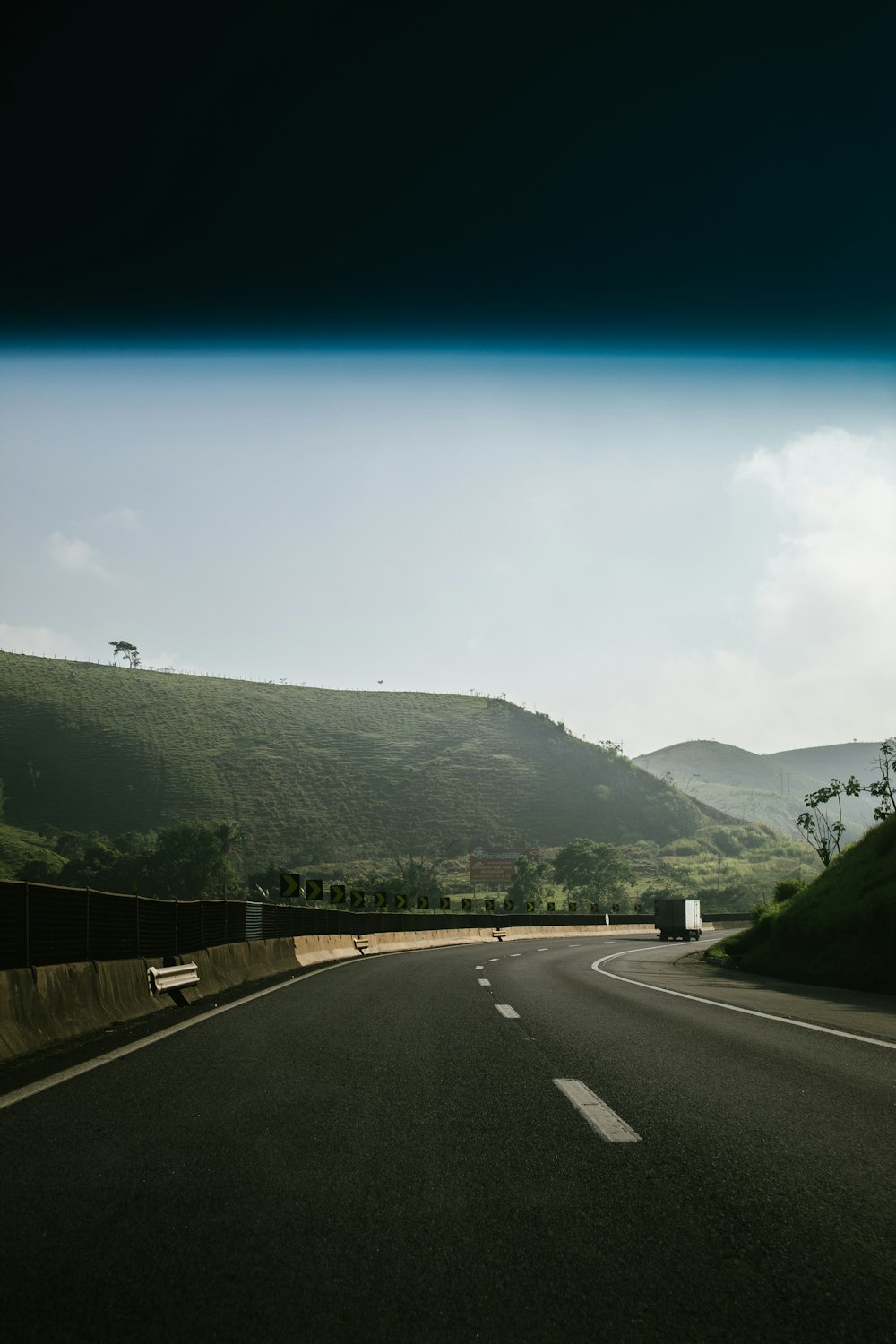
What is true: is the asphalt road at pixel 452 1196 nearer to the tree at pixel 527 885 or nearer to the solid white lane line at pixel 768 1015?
the solid white lane line at pixel 768 1015

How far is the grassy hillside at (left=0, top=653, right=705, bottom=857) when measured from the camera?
159 meters

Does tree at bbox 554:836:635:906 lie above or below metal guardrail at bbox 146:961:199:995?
below

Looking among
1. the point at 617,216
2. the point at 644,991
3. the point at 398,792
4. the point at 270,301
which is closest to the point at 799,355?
the point at 617,216

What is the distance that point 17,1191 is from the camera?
17.2ft

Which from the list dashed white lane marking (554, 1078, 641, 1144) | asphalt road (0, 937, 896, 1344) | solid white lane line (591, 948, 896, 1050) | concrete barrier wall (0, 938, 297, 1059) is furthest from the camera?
solid white lane line (591, 948, 896, 1050)

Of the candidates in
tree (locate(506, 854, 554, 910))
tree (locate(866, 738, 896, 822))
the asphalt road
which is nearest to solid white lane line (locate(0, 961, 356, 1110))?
the asphalt road

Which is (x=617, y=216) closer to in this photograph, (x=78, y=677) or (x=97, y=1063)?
(x=97, y=1063)

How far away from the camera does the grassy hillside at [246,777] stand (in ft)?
522

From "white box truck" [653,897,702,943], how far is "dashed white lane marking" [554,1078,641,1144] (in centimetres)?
5892

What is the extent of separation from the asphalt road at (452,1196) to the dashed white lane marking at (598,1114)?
0.04 m

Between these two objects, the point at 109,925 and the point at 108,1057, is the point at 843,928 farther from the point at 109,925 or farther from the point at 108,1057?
the point at 108,1057

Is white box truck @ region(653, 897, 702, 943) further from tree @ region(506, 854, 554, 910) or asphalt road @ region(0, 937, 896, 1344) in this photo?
tree @ region(506, 854, 554, 910)

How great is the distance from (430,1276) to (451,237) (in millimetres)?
13807

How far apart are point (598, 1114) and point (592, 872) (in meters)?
A: 158
